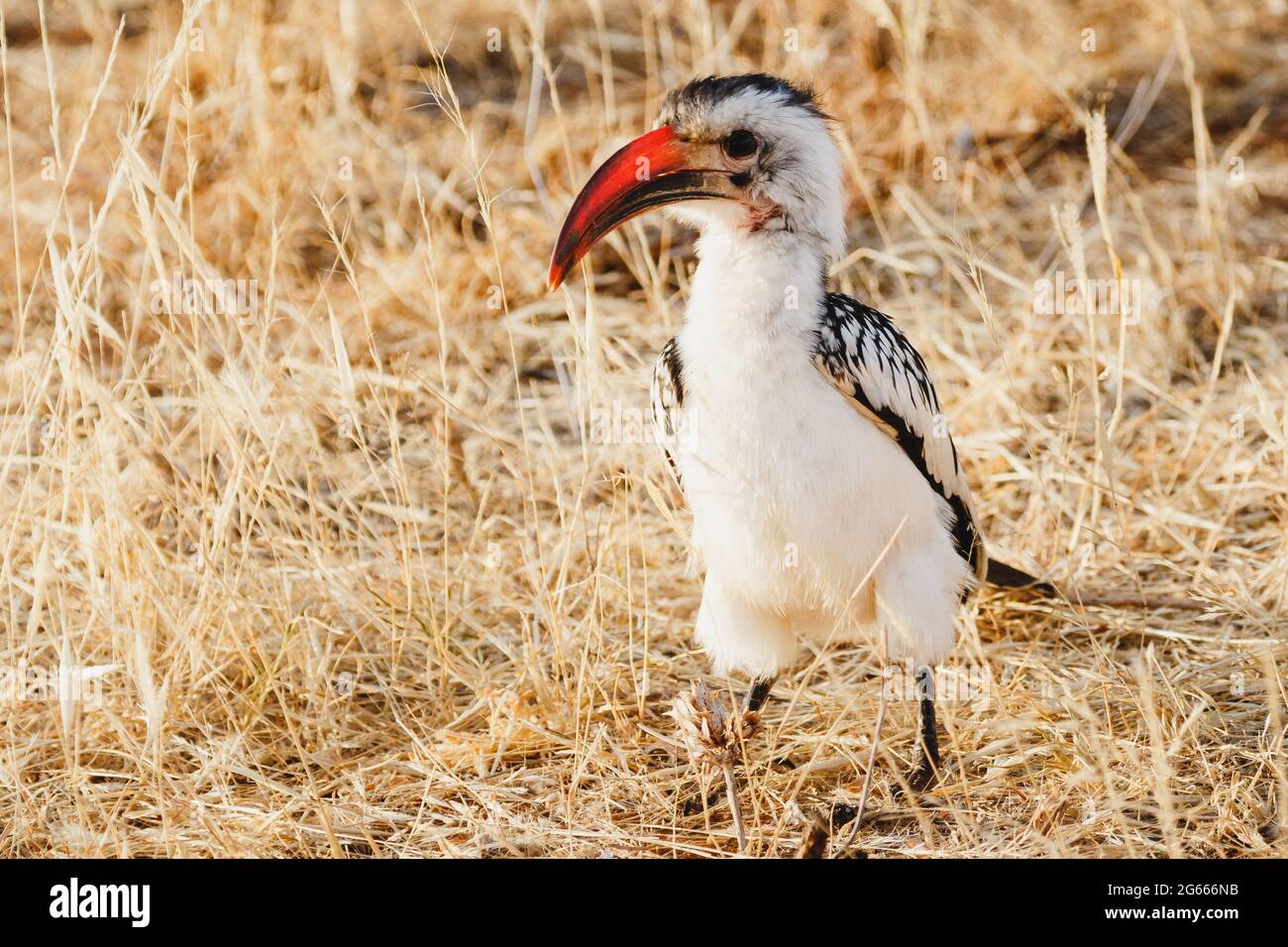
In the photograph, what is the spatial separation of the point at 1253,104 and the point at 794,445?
13.2 feet

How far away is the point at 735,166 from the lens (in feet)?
10.0

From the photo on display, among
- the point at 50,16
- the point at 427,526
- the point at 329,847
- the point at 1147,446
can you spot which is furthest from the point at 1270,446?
the point at 50,16

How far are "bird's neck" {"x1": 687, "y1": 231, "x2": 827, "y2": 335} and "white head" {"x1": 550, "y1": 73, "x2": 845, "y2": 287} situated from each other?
25 mm

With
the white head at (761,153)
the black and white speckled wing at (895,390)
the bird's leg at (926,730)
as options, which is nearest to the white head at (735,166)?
the white head at (761,153)

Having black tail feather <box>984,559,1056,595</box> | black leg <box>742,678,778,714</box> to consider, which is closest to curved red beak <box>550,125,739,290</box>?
black leg <box>742,678,778,714</box>

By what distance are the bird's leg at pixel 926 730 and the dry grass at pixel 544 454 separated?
0.06 m

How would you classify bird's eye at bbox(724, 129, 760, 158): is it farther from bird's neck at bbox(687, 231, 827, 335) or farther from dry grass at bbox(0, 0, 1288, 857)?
dry grass at bbox(0, 0, 1288, 857)

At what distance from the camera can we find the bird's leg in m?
3.19

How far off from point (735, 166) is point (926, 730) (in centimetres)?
132

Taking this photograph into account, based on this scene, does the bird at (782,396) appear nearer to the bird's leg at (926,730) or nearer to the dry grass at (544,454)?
the bird's leg at (926,730)

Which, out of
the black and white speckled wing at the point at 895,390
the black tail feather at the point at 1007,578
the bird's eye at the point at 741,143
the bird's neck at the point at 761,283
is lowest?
the black tail feather at the point at 1007,578

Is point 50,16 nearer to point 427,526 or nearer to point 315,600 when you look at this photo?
point 427,526

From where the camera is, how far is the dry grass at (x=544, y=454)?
304 cm

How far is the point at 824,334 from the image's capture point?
2.96 metres
